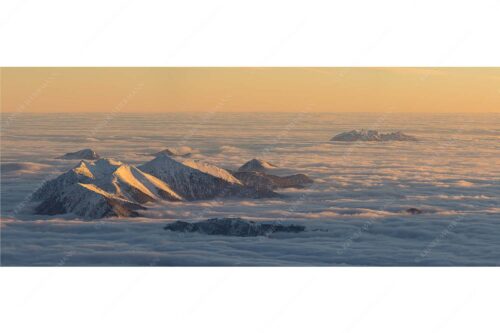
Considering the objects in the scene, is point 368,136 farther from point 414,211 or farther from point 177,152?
point 177,152

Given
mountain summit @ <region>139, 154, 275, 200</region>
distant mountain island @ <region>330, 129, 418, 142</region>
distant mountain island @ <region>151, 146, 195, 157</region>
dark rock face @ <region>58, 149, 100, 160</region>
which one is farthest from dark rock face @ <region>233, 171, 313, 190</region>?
dark rock face @ <region>58, 149, 100, 160</region>

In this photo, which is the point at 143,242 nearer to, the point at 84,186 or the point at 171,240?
the point at 171,240

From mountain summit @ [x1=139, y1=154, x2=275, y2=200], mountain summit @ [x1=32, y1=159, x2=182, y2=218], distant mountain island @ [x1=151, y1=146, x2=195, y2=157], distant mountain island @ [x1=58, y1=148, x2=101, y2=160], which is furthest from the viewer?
distant mountain island @ [x1=151, y1=146, x2=195, y2=157]

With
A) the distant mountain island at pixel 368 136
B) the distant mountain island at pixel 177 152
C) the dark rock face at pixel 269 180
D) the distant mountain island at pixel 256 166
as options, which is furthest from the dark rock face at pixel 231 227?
the distant mountain island at pixel 368 136

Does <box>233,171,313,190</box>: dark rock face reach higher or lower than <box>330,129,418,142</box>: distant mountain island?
lower

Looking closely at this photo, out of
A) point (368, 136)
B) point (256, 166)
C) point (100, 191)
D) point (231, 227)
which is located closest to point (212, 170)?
point (256, 166)

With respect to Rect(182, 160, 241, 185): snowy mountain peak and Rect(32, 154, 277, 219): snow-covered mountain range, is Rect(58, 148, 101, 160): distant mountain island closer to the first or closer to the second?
Rect(32, 154, 277, 219): snow-covered mountain range

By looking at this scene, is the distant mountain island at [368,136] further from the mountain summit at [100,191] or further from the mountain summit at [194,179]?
the mountain summit at [100,191]
